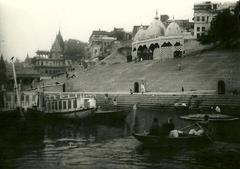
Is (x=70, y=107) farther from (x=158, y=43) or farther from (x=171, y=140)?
A: (x=158, y=43)

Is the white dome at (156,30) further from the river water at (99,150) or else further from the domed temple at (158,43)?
the river water at (99,150)

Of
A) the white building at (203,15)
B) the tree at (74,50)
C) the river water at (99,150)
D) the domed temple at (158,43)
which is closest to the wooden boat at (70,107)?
the river water at (99,150)

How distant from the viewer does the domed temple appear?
5509cm

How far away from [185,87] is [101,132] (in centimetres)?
1558

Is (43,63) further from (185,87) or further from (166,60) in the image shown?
(185,87)

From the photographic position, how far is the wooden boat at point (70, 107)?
2783 centimetres

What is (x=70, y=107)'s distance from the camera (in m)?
29.2

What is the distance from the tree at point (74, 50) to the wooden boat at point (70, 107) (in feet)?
229

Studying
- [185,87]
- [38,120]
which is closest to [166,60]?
[185,87]

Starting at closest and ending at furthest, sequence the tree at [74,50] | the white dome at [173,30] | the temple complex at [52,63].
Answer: the white dome at [173,30], the temple complex at [52,63], the tree at [74,50]

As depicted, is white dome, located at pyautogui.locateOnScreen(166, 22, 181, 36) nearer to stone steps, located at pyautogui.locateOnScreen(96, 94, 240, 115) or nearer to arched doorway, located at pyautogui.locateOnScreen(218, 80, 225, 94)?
stone steps, located at pyautogui.locateOnScreen(96, 94, 240, 115)

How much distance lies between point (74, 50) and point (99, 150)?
85532 millimetres

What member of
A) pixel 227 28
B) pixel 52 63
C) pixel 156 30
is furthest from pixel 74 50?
pixel 227 28

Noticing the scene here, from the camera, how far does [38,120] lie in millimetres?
26188
